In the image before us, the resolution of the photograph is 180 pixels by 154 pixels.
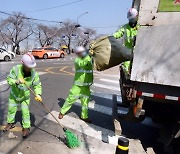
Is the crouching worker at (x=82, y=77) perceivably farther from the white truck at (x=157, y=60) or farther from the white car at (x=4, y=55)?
the white car at (x=4, y=55)

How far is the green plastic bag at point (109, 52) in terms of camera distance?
5207mm

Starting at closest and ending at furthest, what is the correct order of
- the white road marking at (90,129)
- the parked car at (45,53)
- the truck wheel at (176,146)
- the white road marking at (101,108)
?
the truck wheel at (176,146), the white road marking at (90,129), the white road marking at (101,108), the parked car at (45,53)

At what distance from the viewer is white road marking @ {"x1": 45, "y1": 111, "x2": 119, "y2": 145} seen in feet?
17.5

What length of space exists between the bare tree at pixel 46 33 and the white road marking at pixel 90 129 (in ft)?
173

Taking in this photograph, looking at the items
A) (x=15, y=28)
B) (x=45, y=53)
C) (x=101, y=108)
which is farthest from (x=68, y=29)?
(x=101, y=108)

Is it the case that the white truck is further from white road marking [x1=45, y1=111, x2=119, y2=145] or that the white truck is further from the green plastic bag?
white road marking [x1=45, y1=111, x2=119, y2=145]

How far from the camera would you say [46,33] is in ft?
189

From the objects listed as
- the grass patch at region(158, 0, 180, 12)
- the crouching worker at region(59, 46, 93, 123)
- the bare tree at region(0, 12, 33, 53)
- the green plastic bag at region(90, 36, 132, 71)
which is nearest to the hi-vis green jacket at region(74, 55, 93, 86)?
the crouching worker at region(59, 46, 93, 123)

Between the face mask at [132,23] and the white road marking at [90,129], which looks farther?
the white road marking at [90,129]

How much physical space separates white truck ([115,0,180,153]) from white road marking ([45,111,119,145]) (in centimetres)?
127

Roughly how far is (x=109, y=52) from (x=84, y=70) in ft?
2.99

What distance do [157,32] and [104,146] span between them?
2390 millimetres

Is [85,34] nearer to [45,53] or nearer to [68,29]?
[68,29]

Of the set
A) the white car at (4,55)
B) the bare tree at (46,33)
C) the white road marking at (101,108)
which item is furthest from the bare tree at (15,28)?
the white road marking at (101,108)
